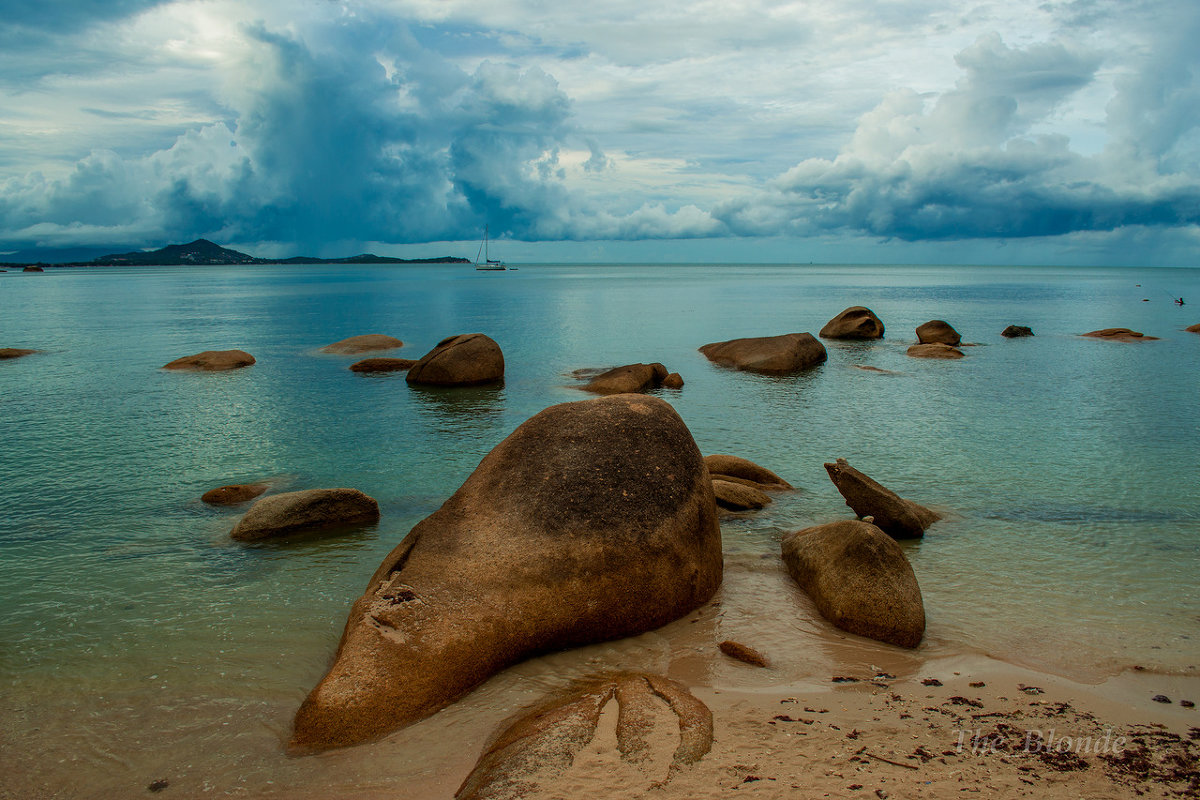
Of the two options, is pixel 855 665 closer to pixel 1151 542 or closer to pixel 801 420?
pixel 1151 542

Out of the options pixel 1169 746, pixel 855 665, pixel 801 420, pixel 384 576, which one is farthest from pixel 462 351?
pixel 1169 746

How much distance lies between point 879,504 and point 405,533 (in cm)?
699

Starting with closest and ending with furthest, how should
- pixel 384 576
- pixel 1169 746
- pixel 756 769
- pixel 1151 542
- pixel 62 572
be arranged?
pixel 756 769
pixel 1169 746
pixel 384 576
pixel 62 572
pixel 1151 542

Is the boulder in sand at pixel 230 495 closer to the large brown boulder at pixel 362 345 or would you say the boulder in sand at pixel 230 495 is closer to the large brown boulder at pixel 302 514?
the large brown boulder at pixel 302 514

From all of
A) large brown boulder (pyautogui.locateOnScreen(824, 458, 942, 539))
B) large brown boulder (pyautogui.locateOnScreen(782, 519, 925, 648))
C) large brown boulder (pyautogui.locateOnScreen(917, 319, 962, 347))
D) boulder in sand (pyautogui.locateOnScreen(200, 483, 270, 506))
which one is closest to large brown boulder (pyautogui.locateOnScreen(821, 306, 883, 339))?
large brown boulder (pyautogui.locateOnScreen(917, 319, 962, 347))

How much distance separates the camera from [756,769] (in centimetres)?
521

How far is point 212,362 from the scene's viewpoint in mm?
28250

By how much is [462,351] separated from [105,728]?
19634 mm

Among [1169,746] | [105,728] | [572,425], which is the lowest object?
[105,728]

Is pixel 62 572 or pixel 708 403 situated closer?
pixel 62 572

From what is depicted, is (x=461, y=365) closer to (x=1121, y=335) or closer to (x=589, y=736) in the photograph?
(x=589, y=736)

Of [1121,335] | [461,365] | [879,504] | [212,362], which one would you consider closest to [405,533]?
[879,504]

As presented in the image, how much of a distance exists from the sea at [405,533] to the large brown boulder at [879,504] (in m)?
0.29

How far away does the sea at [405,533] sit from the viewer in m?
6.32
